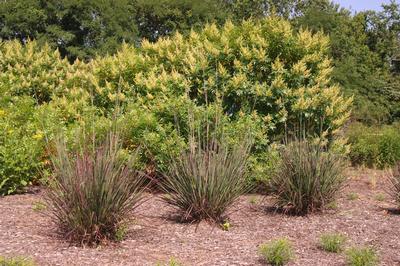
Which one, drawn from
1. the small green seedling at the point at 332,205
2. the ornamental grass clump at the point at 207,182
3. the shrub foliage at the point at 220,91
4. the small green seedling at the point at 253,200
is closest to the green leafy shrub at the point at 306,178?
the small green seedling at the point at 332,205

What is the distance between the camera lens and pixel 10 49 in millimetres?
14211

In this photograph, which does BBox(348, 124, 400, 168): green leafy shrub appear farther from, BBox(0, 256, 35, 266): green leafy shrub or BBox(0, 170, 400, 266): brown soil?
BBox(0, 256, 35, 266): green leafy shrub

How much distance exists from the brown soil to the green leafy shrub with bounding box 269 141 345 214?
0.60 feet

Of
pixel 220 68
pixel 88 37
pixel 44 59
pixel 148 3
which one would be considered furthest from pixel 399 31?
pixel 220 68

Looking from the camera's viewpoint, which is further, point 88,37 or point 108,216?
point 88,37

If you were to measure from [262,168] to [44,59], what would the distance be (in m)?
7.42

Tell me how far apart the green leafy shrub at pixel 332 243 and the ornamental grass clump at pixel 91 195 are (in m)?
1.86

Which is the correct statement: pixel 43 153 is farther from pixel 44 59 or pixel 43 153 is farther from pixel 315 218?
pixel 44 59

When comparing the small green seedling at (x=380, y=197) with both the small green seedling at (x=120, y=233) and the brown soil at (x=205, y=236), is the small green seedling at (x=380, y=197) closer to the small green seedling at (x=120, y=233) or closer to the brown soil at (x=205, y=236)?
the brown soil at (x=205, y=236)

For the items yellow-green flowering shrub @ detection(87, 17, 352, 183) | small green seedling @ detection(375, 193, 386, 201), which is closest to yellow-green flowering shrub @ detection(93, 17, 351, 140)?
yellow-green flowering shrub @ detection(87, 17, 352, 183)

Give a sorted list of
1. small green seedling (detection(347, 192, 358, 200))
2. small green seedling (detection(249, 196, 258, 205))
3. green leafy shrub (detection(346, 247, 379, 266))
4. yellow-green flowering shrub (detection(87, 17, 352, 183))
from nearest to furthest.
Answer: green leafy shrub (detection(346, 247, 379, 266)) → small green seedling (detection(249, 196, 258, 205)) → small green seedling (detection(347, 192, 358, 200)) → yellow-green flowering shrub (detection(87, 17, 352, 183))

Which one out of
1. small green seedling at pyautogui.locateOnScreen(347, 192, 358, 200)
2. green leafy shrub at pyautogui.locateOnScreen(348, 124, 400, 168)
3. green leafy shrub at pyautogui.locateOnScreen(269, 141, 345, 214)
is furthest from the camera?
green leafy shrub at pyautogui.locateOnScreen(348, 124, 400, 168)

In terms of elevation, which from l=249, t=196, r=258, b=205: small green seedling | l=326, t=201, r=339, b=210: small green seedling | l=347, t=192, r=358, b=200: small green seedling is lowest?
l=347, t=192, r=358, b=200: small green seedling

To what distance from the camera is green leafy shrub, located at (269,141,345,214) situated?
285 inches
